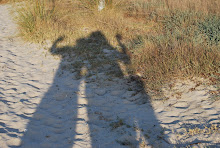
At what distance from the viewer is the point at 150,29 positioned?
7.41 m

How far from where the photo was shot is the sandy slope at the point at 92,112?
316 cm

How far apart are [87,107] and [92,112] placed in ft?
0.67

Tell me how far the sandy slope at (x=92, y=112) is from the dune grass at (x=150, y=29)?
1.48 feet

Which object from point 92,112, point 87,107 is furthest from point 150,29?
point 92,112

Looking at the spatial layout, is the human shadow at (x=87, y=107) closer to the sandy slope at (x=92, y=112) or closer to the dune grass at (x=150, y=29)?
the sandy slope at (x=92, y=112)

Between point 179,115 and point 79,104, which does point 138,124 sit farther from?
point 79,104

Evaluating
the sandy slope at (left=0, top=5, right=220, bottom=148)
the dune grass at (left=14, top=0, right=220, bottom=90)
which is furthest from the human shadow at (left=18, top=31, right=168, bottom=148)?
the dune grass at (left=14, top=0, right=220, bottom=90)

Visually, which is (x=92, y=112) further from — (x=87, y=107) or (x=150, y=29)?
(x=150, y=29)

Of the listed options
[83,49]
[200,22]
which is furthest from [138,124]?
[200,22]

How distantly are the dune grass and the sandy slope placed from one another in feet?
1.48

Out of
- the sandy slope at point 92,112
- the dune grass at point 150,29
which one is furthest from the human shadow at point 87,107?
the dune grass at point 150,29

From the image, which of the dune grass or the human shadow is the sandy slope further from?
the dune grass

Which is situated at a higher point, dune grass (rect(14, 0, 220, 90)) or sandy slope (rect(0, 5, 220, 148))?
dune grass (rect(14, 0, 220, 90))

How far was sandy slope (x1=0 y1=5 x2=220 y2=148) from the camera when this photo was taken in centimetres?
316
